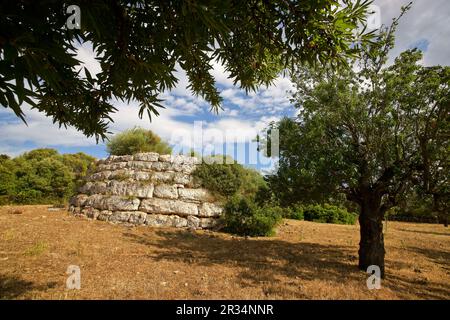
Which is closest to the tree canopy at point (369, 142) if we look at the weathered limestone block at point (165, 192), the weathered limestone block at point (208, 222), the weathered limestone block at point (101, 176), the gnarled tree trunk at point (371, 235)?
the gnarled tree trunk at point (371, 235)

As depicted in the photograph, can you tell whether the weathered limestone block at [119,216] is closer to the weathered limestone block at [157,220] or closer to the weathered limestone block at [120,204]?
the weathered limestone block at [120,204]

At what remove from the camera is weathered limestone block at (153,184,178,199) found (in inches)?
547

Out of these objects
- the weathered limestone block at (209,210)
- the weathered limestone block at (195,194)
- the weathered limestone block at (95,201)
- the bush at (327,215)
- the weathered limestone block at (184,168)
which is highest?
the weathered limestone block at (184,168)

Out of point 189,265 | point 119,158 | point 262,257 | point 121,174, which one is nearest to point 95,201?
point 121,174

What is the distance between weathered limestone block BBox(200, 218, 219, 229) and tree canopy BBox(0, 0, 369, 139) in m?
10.7

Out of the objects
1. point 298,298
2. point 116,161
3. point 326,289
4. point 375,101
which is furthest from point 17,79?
point 116,161

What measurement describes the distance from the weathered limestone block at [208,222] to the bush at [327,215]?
11185mm

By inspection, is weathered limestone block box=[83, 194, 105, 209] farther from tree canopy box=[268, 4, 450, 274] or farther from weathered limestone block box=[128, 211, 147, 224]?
tree canopy box=[268, 4, 450, 274]

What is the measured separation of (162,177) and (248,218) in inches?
215

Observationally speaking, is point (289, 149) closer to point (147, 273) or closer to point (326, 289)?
point (326, 289)

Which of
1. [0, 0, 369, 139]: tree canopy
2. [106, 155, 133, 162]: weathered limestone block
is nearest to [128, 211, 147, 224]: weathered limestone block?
[106, 155, 133, 162]: weathered limestone block

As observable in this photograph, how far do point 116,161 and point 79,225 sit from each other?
5.90 meters

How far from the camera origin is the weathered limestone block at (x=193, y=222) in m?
13.1
